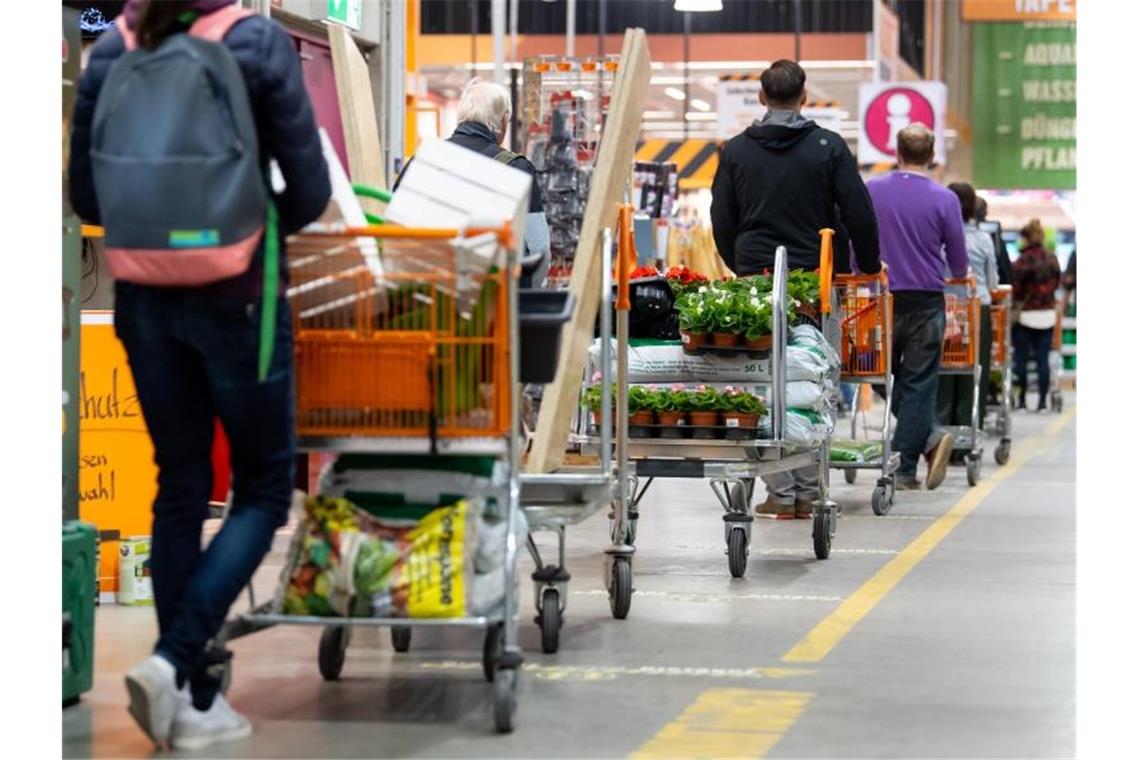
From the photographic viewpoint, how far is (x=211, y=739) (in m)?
5.09

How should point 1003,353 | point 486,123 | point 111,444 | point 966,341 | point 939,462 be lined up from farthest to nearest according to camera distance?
point 1003,353 → point 966,341 → point 939,462 → point 486,123 → point 111,444

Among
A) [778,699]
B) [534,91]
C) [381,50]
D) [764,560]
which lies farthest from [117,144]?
[534,91]

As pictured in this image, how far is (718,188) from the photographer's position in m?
9.71

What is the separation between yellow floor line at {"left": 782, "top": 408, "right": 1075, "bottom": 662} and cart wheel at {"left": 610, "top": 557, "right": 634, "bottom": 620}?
2.07 feet

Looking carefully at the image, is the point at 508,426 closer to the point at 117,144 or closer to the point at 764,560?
the point at 117,144

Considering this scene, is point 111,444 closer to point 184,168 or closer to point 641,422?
point 641,422

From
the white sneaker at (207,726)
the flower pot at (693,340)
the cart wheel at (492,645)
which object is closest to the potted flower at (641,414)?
the flower pot at (693,340)

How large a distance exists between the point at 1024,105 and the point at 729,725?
29.0m

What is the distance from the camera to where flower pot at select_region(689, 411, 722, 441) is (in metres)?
8.09

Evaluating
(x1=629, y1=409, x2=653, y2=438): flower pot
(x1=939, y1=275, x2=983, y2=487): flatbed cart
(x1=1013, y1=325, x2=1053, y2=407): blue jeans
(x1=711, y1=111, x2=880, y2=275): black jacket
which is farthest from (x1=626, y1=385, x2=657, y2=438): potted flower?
(x1=1013, y1=325, x2=1053, y2=407): blue jeans

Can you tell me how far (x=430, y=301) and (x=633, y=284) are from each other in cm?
325

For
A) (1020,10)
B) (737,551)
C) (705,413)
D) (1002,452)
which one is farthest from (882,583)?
(1020,10)

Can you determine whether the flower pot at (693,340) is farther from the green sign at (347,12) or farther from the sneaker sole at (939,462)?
the sneaker sole at (939,462)

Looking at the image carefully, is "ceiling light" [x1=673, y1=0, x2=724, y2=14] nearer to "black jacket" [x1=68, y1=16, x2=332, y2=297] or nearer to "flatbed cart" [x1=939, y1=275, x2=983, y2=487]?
"flatbed cart" [x1=939, y1=275, x2=983, y2=487]
